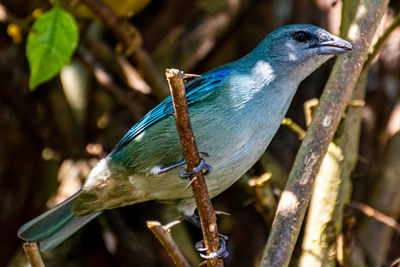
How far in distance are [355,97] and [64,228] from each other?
1982mm

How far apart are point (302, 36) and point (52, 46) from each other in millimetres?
1476

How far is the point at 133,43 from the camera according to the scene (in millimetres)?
4324

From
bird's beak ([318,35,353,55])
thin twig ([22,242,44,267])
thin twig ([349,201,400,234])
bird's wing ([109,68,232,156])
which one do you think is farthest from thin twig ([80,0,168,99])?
thin twig ([22,242,44,267])

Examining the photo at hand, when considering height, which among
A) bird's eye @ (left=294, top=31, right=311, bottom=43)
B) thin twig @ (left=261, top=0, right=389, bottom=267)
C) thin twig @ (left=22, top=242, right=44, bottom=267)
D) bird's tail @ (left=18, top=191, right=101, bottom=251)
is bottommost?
bird's tail @ (left=18, top=191, right=101, bottom=251)

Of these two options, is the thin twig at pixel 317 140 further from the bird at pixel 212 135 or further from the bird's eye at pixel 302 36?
the bird's eye at pixel 302 36

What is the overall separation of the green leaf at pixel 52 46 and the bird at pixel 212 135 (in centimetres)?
59

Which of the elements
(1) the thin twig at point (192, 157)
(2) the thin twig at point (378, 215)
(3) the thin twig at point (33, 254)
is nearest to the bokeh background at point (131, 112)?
(2) the thin twig at point (378, 215)

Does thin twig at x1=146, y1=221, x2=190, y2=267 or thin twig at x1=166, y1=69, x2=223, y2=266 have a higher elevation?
thin twig at x1=166, y1=69, x2=223, y2=266

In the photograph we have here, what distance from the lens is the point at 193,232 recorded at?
507cm

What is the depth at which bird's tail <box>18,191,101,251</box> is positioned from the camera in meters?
3.40

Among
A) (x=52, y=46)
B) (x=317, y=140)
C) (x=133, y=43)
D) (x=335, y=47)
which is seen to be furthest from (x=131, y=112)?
(x=317, y=140)

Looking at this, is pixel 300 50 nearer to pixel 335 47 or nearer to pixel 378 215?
pixel 335 47

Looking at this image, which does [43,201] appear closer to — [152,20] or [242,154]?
[152,20]

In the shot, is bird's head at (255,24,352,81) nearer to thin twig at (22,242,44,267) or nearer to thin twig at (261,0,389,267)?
thin twig at (261,0,389,267)
